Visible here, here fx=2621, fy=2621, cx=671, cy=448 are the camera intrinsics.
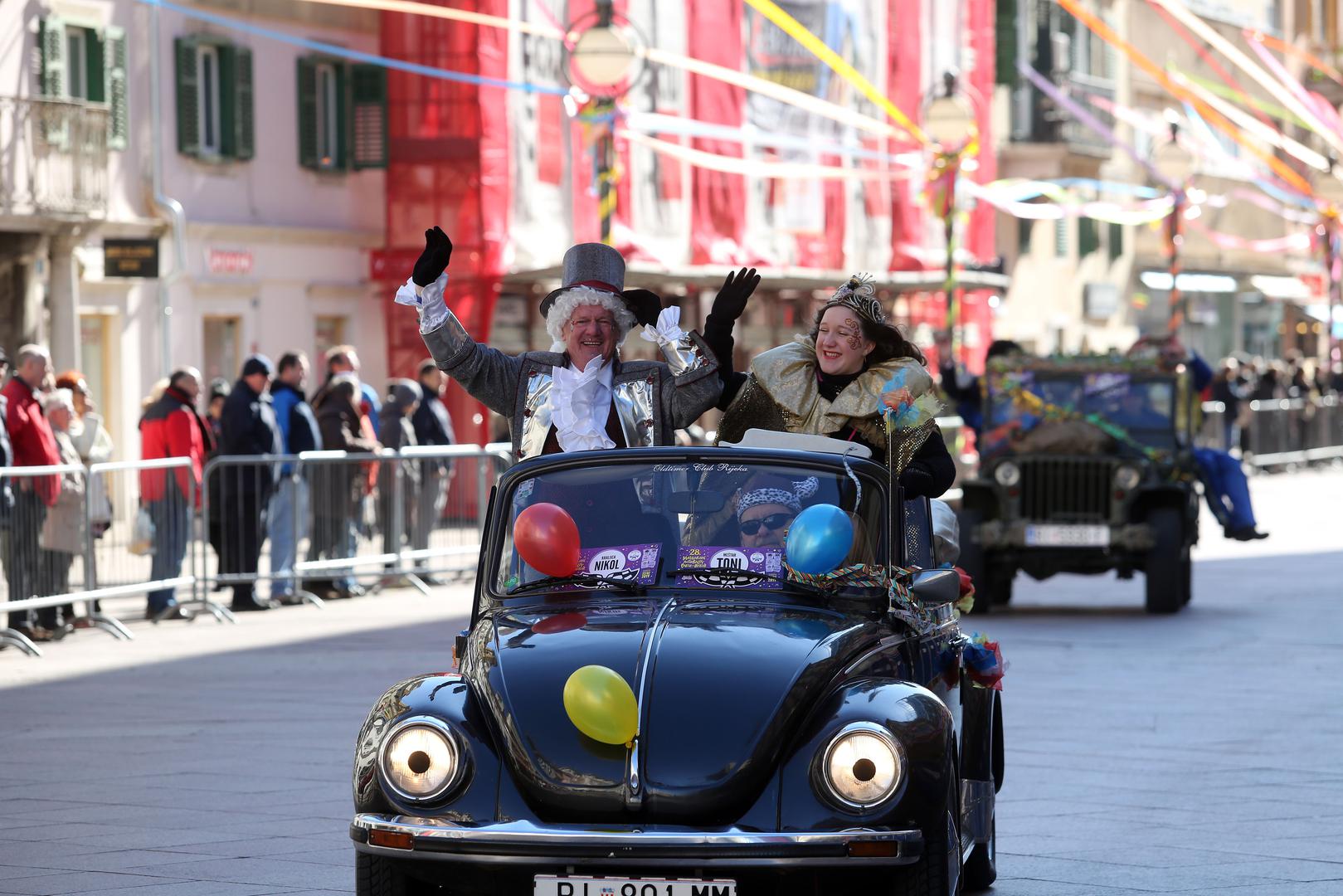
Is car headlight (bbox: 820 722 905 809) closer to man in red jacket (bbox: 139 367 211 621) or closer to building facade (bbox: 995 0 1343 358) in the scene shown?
man in red jacket (bbox: 139 367 211 621)

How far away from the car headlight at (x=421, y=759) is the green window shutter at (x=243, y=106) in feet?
88.0

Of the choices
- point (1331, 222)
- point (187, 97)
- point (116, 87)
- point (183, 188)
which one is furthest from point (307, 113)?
point (1331, 222)

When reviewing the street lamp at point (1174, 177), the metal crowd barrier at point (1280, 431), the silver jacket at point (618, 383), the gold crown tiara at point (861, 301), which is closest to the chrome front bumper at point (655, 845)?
the silver jacket at point (618, 383)

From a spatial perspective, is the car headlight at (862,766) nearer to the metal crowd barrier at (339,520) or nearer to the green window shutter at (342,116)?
the metal crowd barrier at (339,520)

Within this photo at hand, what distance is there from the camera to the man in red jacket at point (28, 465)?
55.2 feet

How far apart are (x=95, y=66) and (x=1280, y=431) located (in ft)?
69.8

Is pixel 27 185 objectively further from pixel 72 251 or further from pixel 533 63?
pixel 533 63

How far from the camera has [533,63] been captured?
3575cm

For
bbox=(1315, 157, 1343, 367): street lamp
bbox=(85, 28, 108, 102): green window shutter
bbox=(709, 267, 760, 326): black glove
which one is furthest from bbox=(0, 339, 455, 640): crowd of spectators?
bbox=(1315, 157, 1343, 367): street lamp

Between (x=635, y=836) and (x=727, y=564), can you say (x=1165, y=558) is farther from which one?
(x=635, y=836)

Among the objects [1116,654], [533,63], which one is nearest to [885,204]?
[533,63]

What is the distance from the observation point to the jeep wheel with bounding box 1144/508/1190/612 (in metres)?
19.2

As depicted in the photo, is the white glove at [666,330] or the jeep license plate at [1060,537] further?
the jeep license plate at [1060,537]

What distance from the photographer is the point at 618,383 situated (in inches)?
345
